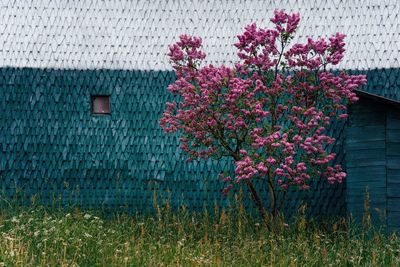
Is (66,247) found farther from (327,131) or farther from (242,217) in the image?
(327,131)

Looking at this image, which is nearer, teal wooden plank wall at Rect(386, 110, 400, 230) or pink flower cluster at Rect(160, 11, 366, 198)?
pink flower cluster at Rect(160, 11, 366, 198)

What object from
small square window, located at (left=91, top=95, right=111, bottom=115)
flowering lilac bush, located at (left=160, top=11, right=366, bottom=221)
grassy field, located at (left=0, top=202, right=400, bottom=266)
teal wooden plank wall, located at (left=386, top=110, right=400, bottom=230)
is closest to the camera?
grassy field, located at (left=0, top=202, right=400, bottom=266)

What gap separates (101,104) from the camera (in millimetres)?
13086

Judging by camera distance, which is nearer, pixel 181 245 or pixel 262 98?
pixel 181 245

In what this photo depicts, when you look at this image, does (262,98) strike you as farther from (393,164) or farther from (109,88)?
(109,88)

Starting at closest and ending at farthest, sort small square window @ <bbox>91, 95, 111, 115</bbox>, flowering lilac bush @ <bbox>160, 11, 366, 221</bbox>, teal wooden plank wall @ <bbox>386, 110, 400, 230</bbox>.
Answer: flowering lilac bush @ <bbox>160, 11, 366, 221</bbox>
teal wooden plank wall @ <bbox>386, 110, 400, 230</bbox>
small square window @ <bbox>91, 95, 111, 115</bbox>

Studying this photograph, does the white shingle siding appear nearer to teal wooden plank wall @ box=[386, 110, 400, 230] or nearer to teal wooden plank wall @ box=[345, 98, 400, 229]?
teal wooden plank wall @ box=[345, 98, 400, 229]

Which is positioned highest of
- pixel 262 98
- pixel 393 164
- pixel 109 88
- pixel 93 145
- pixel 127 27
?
pixel 127 27

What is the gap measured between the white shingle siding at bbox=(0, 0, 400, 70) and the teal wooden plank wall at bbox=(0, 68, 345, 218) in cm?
26

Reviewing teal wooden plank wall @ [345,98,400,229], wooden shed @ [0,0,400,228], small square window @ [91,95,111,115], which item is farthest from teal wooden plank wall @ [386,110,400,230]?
small square window @ [91,95,111,115]

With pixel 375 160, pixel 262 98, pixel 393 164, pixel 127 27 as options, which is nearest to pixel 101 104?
pixel 127 27

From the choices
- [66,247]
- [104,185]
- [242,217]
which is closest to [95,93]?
[104,185]

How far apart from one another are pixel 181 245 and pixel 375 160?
296 centimetres

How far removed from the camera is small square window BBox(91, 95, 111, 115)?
42.9ft
